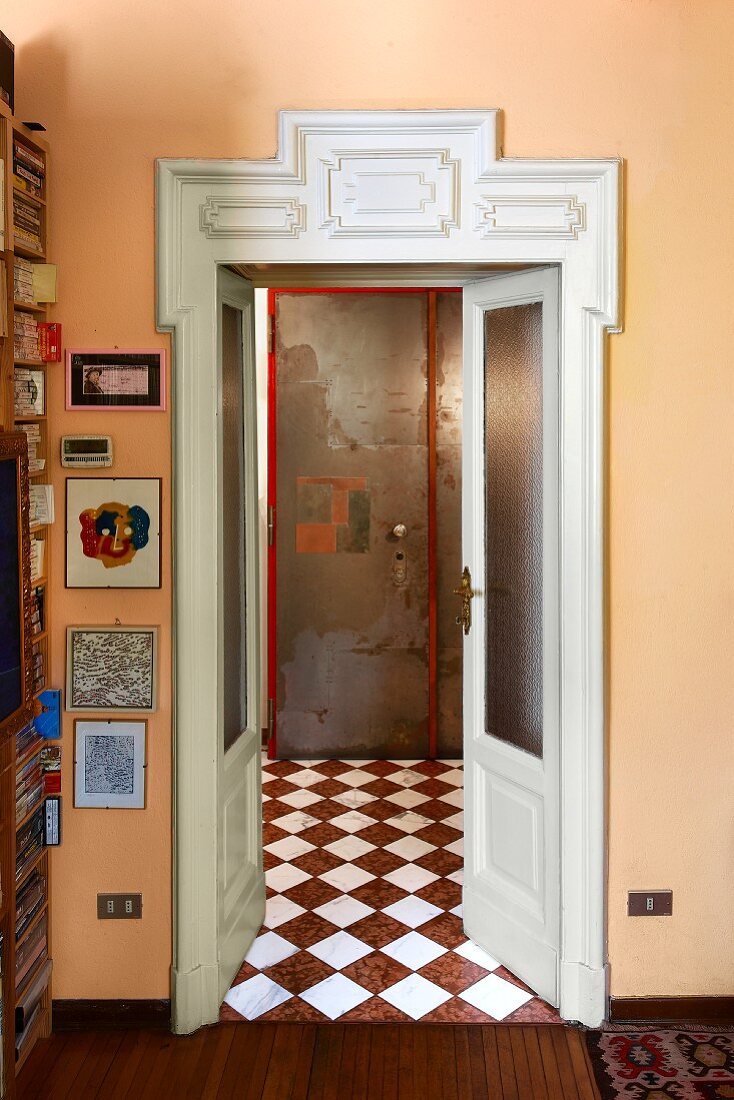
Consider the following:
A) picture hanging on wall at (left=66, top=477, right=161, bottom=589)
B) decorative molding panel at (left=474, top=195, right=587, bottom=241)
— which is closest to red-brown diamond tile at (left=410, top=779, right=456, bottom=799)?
picture hanging on wall at (left=66, top=477, right=161, bottom=589)

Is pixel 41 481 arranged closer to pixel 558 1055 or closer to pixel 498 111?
pixel 498 111

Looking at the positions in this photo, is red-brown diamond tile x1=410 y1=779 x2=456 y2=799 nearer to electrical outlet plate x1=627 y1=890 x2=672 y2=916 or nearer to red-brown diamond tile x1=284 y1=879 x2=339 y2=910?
red-brown diamond tile x1=284 y1=879 x2=339 y2=910

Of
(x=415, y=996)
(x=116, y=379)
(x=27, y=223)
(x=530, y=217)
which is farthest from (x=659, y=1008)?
(x=27, y=223)

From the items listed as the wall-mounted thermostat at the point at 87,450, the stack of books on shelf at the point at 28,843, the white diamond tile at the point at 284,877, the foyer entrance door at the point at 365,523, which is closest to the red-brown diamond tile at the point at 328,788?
the foyer entrance door at the point at 365,523

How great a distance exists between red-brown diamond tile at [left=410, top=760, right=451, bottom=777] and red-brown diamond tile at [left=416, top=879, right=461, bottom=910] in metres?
1.24

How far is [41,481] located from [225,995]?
181 centimetres

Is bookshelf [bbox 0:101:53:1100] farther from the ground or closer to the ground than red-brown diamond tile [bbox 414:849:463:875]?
farther from the ground

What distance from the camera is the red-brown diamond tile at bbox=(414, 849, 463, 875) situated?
4.14 meters

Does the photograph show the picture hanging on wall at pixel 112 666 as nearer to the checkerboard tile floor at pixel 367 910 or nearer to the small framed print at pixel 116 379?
the small framed print at pixel 116 379

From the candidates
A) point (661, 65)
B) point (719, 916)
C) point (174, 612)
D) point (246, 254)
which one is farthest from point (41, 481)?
point (719, 916)

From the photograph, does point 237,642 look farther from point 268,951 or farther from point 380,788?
point 380,788

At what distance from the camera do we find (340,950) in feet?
11.5

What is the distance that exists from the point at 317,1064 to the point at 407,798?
211 cm

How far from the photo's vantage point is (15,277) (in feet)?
9.10
